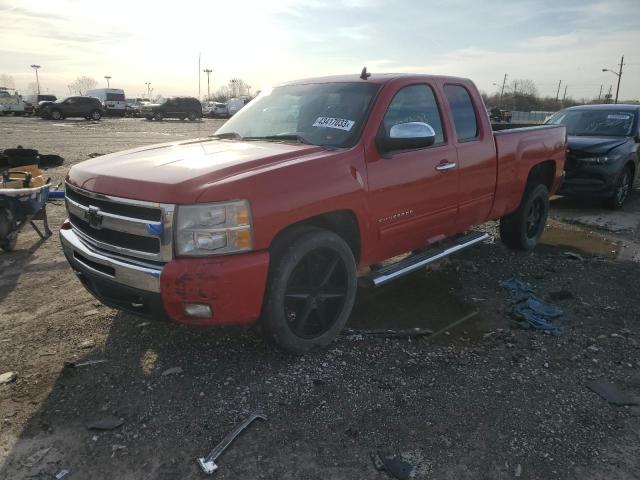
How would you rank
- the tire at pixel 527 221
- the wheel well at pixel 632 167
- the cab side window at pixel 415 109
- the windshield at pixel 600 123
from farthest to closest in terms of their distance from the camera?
the windshield at pixel 600 123 → the wheel well at pixel 632 167 → the tire at pixel 527 221 → the cab side window at pixel 415 109

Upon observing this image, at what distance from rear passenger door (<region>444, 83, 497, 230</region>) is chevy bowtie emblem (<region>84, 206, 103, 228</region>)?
2.95m

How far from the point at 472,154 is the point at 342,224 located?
1.75m

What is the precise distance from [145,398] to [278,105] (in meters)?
2.59

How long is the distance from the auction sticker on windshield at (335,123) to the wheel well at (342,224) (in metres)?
0.65

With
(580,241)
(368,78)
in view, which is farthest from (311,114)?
(580,241)

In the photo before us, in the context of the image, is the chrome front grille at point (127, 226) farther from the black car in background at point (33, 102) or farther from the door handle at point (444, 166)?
the black car in background at point (33, 102)

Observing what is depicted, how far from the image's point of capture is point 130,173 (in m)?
3.12

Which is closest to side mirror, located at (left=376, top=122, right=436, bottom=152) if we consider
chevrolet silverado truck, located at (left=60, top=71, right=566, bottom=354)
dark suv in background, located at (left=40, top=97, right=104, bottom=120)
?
chevrolet silverado truck, located at (left=60, top=71, right=566, bottom=354)

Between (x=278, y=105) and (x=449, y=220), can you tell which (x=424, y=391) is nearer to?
(x=449, y=220)

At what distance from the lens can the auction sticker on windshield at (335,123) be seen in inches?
147

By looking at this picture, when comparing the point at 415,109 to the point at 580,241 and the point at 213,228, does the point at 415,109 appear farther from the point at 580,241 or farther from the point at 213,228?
the point at 580,241

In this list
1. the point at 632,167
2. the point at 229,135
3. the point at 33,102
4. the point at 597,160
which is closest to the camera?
the point at 229,135

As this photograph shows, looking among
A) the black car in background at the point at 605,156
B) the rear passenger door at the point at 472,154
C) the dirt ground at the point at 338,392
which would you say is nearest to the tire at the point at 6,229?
the dirt ground at the point at 338,392

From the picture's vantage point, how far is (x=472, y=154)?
15.3 feet
